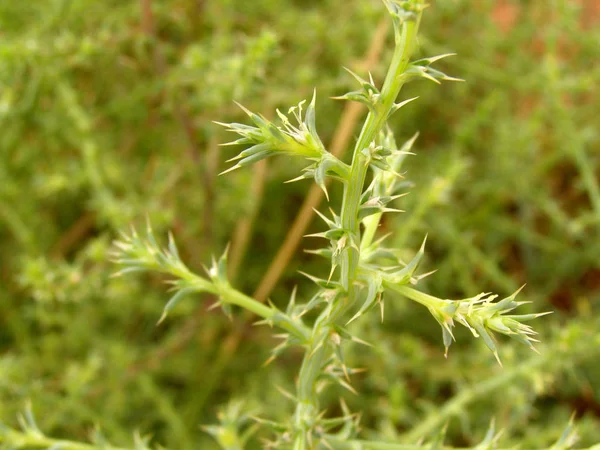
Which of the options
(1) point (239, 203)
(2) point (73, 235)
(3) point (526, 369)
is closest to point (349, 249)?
(3) point (526, 369)

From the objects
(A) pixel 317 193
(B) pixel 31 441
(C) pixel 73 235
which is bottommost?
(C) pixel 73 235

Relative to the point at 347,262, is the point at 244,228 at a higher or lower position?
lower

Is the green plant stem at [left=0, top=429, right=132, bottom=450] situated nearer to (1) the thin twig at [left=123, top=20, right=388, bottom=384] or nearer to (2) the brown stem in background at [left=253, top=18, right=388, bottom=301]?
(1) the thin twig at [left=123, top=20, right=388, bottom=384]

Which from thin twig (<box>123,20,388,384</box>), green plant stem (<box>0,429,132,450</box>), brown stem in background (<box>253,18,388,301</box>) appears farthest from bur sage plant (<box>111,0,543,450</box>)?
brown stem in background (<box>253,18,388,301</box>)

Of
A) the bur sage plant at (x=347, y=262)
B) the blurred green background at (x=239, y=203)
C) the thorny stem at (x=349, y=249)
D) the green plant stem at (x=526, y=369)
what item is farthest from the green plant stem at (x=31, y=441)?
the green plant stem at (x=526, y=369)

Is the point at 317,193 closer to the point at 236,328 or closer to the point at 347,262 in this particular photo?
the point at 236,328

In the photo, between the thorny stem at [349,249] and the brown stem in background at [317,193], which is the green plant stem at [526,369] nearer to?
the thorny stem at [349,249]
